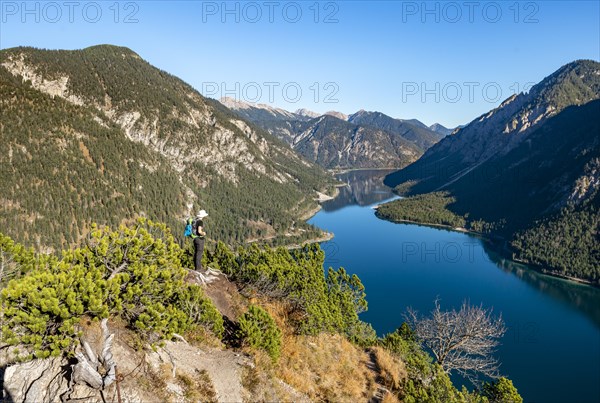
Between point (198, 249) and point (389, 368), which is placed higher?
point (198, 249)

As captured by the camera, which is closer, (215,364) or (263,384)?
(263,384)

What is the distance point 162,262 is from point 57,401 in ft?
21.0

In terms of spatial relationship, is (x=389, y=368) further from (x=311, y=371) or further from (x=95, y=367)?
(x=95, y=367)

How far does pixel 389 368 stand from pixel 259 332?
14.2 metres

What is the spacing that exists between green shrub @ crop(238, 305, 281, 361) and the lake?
3208 inches

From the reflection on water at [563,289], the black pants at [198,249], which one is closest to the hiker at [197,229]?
the black pants at [198,249]

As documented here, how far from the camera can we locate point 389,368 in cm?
2848

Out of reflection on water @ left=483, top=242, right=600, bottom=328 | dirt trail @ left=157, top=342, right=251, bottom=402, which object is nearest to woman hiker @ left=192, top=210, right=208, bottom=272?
dirt trail @ left=157, top=342, right=251, bottom=402

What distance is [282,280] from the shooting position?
30375mm

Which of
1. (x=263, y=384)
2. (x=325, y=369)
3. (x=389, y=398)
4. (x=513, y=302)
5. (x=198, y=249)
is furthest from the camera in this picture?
(x=513, y=302)

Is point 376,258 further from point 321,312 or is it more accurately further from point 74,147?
point 74,147

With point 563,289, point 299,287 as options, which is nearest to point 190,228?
point 299,287

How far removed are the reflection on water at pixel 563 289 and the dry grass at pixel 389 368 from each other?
123497 millimetres

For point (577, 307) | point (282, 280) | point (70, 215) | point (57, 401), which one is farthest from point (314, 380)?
point (70, 215)
